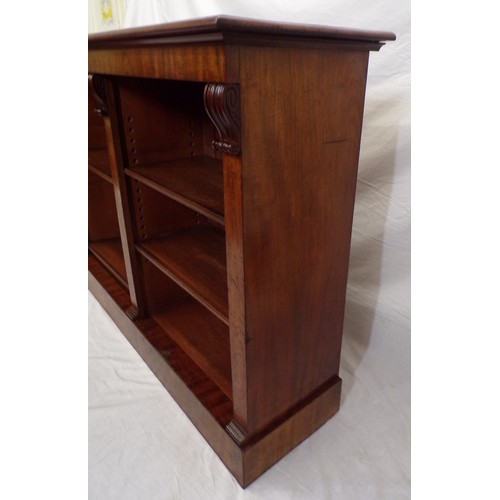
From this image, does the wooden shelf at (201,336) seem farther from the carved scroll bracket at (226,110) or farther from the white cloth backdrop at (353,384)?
the carved scroll bracket at (226,110)

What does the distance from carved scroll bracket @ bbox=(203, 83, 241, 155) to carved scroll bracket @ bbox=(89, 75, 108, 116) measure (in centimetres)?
63

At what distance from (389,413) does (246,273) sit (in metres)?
0.75

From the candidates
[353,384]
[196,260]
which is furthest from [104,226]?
[353,384]

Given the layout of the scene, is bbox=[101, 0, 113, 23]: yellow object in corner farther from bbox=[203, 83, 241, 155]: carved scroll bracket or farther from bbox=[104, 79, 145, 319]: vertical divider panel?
bbox=[203, 83, 241, 155]: carved scroll bracket

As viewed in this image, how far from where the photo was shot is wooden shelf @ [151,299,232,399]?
1297mm

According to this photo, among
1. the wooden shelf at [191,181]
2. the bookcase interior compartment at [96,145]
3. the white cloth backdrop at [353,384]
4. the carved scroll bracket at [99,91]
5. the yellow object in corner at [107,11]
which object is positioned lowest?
the white cloth backdrop at [353,384]

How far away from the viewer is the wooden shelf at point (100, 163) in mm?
1643

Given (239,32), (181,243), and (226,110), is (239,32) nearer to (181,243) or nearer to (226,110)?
(226,110)

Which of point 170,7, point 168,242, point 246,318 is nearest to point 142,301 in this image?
point 168,242

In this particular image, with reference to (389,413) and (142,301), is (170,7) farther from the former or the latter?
(389,413)

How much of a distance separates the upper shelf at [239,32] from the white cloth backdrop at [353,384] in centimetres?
41

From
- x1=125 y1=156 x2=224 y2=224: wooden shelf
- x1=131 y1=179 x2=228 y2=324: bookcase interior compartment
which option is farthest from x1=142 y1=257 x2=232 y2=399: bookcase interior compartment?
x1=125 y1=156 x2=224 y2=224: wooden shelf

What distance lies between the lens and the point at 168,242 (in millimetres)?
1475

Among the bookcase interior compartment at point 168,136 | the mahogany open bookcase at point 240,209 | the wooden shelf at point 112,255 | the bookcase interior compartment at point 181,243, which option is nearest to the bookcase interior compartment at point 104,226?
the wooden shelf at point 112,255
